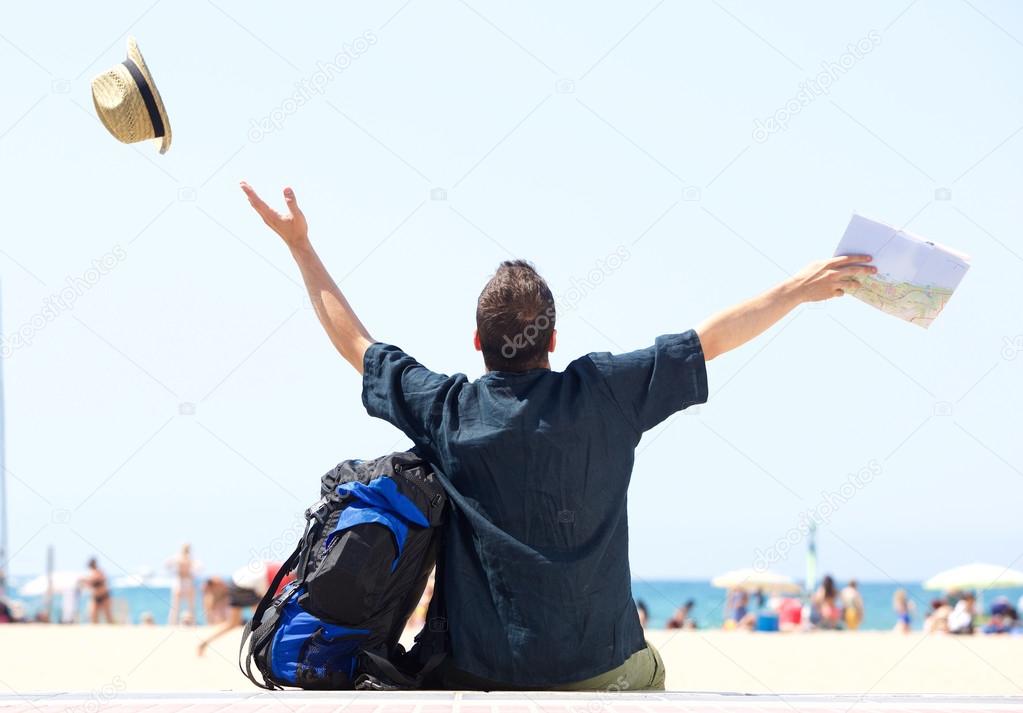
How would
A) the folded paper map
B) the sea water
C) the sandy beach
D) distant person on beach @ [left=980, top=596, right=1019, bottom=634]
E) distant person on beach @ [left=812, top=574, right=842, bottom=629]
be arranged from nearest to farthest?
the folded paper map → the sandy beach → distant person on beach @ [left=812, top=574, right=842, bottom=629] → distant person on beach @ [left=980, top=596, right=1019, bottom=634] → the sea water

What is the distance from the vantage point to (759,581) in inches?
1287

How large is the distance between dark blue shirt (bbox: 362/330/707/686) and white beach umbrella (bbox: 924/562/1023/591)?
28264 mm

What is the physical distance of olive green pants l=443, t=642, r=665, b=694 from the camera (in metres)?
3.20

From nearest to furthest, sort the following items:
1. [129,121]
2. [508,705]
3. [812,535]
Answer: [508,705] < [129,121] < [812,535]

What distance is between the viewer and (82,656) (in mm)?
11836

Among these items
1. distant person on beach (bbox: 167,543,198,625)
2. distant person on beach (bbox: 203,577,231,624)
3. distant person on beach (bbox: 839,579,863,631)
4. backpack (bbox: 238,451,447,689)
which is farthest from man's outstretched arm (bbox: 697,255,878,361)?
distant person on beach (bbox: 839,579,863,631)

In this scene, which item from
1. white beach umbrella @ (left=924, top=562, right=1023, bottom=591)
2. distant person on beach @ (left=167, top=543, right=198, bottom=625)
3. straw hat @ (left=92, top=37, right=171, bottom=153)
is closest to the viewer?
straw hat @ (left=92, top=37, right=171, bottom=153)

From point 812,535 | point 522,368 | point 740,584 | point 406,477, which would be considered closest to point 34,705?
point 406,477

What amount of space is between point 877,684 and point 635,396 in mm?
7894

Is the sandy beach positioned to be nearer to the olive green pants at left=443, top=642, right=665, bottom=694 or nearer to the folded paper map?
the olive green pants at left=443, top=642, right=665, bottom=694

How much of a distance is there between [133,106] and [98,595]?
1712 centimetres

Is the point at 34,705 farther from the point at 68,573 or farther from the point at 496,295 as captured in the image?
the point at 68,573

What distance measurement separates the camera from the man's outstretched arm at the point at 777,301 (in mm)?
3316

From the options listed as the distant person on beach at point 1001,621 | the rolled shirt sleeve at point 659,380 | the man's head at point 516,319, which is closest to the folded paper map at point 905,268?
the rolled shirt sleeve at point 659,380
